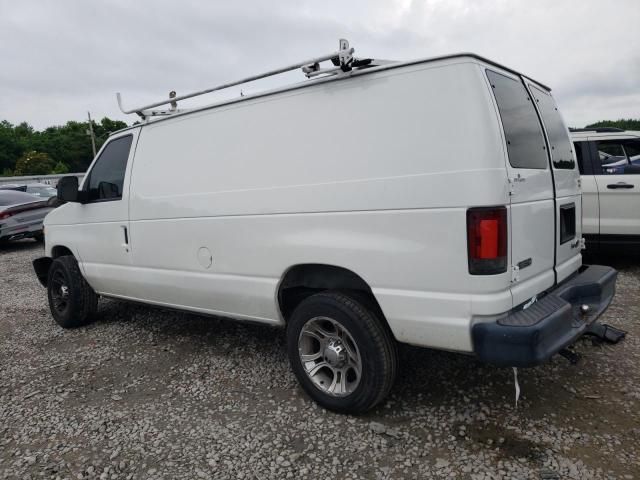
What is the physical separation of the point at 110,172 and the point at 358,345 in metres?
3.01

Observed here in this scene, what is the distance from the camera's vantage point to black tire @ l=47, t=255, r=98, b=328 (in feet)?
16.6

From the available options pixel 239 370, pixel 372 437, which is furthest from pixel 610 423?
pixel 239 370

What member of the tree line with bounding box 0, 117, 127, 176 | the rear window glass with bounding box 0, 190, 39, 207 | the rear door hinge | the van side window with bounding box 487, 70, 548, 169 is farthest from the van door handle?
the tree line with bounding box 0, 117, 127, 176

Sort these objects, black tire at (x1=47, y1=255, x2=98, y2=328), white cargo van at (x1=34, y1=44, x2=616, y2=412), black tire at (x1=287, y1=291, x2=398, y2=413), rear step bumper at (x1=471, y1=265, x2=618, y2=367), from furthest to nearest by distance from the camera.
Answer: black tire at (x1=47, y1=255, x2=98, y2=328)
black tire at (x1=287, y1=291, x2=398, y2=413)
white cargo van at (x1=34, y1=44, x2=616, y2=412)
rear step bumper at (x1=471, y1=265, x2=618, y2=367)

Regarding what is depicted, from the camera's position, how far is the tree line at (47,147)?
52062mm

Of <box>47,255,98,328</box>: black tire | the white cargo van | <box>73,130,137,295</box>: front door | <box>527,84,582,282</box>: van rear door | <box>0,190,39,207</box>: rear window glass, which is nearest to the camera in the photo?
the white cargo van

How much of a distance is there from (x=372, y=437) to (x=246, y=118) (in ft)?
7.31

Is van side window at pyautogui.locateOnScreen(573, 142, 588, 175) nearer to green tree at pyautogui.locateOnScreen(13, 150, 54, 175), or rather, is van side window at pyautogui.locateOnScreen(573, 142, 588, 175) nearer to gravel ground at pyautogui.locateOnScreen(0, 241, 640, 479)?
gravel ground at pyautogui.locateOnScreen(0, 241, 640, 479)

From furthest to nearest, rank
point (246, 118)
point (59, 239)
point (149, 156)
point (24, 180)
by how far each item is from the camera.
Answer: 1. point (24, 180)
2. point (59, 239)
3. point (149, 156)
4. point (246, 118)

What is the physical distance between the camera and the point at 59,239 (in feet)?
17.0

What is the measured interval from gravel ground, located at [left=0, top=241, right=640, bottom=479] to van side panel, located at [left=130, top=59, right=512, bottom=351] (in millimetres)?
591

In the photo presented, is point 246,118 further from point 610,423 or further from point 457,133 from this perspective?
point 610,423

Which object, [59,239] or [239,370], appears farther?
[59,239]

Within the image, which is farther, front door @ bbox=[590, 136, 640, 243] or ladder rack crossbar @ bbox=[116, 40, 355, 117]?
front door @ bbox=[590, 136, 640, 243]
